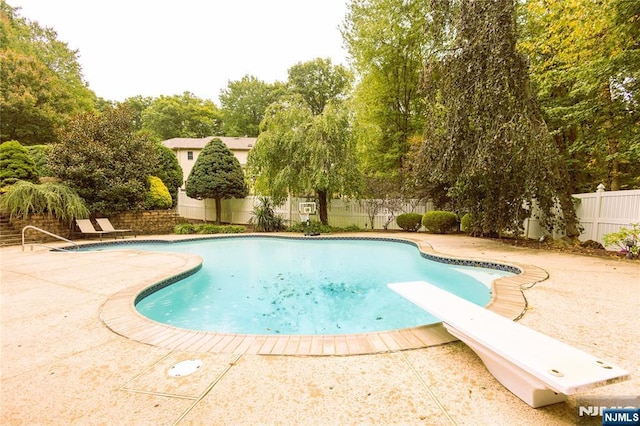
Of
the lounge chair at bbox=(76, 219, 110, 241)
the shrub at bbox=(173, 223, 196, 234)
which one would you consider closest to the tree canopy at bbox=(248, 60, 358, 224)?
the shrub at bbox=(173, 223, 196, 234)

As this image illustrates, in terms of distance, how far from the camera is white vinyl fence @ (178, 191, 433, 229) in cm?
1230

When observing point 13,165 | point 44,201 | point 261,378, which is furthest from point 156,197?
point 261,378

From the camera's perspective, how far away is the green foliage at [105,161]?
9.88 m

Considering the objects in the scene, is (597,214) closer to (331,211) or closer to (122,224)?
(331,211)

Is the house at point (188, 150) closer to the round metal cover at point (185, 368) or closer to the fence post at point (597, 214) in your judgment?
the fence post at point (597, 214)

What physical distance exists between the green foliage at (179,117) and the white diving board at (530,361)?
33.6m

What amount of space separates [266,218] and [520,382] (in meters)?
11.3

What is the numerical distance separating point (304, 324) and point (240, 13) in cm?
1031

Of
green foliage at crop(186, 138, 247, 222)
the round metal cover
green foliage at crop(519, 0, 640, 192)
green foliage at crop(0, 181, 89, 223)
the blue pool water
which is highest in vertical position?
green foliage at crop(519, 0, 640, 192)

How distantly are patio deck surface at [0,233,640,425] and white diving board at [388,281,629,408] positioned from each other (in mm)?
91

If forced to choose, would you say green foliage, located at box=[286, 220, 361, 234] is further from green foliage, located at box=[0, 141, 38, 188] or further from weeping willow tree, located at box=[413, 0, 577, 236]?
green foliage, located at box=[0, 141, 38, 188]

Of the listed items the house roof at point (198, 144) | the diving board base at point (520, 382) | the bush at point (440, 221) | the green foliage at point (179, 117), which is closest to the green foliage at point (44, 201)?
the diving board base at point (520, 382)

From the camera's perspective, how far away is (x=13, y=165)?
31.3 feet

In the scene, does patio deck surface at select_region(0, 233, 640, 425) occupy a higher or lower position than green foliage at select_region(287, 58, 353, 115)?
lower
